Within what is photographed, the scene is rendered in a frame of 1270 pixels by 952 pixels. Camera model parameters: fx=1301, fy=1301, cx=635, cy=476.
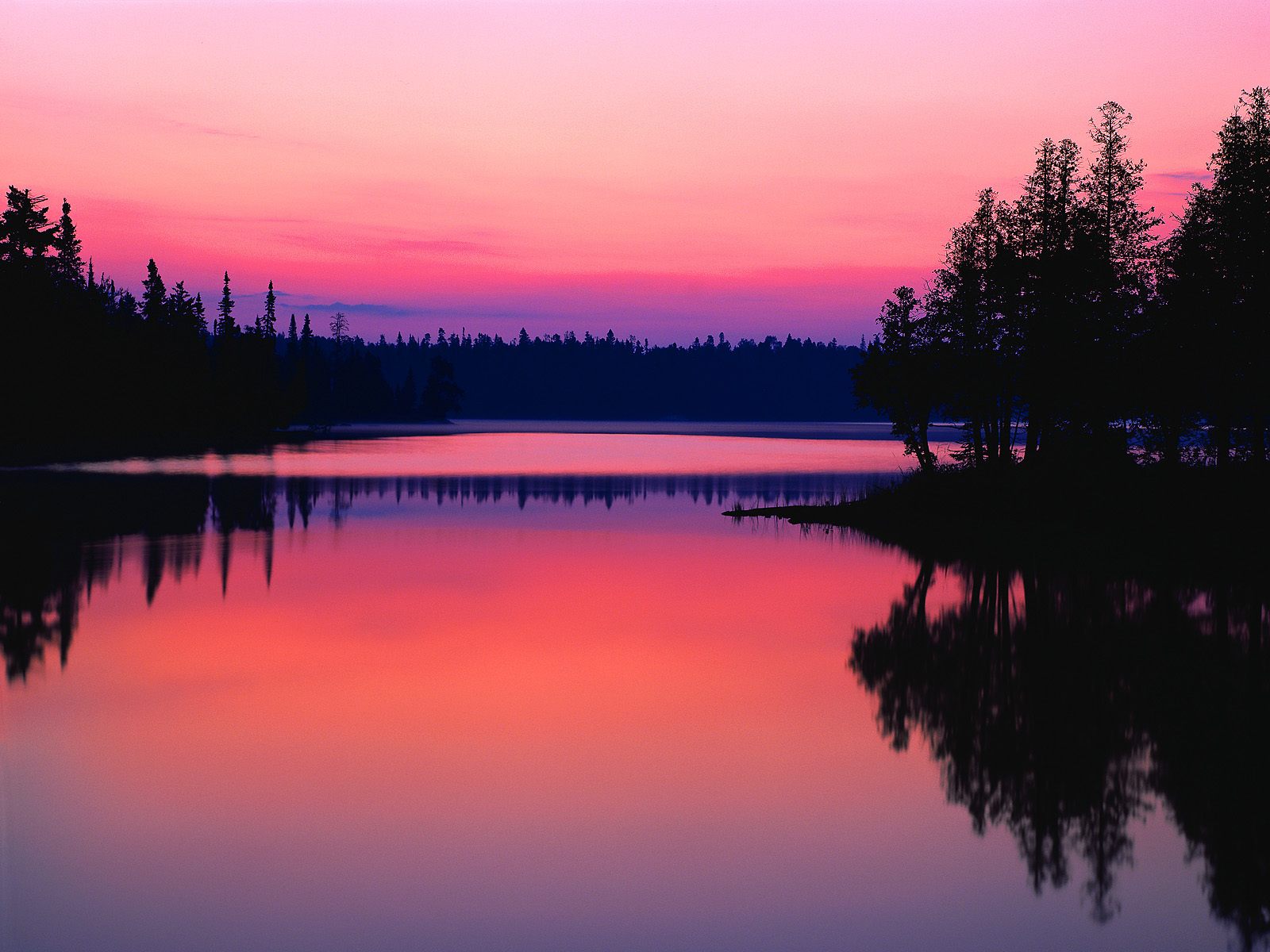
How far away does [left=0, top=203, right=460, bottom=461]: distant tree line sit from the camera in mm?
103688

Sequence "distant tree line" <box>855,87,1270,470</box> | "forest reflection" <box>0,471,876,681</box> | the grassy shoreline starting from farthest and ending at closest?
"distant tree line" <box>855,87,1270,470</box> < the grassy shoreline < "forest reflection" <box>0,471,876,681</box>

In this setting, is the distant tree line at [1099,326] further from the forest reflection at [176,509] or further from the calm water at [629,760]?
the calm water at [629,760]

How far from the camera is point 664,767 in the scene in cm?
1458

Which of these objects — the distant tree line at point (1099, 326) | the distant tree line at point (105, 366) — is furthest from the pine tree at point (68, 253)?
the distant tree line at point (1099, 326)

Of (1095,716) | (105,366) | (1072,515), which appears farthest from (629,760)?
(105,366)

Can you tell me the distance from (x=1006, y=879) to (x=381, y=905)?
525cm

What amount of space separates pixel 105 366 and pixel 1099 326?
91.3m

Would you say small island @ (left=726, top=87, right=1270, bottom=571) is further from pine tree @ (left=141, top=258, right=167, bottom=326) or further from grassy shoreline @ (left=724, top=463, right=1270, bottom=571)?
pine tree @ (left=141, top=258, right=167, bottom=326)

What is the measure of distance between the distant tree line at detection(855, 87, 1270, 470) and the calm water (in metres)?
22.3

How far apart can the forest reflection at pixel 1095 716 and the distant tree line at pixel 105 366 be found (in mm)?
86886

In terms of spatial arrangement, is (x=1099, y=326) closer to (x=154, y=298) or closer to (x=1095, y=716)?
(x=1095, y=716)

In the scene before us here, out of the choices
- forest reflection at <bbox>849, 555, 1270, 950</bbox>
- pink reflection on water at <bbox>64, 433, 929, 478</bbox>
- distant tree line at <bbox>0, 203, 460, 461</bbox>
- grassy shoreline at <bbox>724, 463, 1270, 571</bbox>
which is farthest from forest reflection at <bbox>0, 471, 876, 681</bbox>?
distant tree line at <bbox>0, 203, 460, 461</bbox>

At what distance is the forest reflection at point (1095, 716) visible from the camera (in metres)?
11.8

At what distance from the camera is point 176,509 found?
52.0 metres
